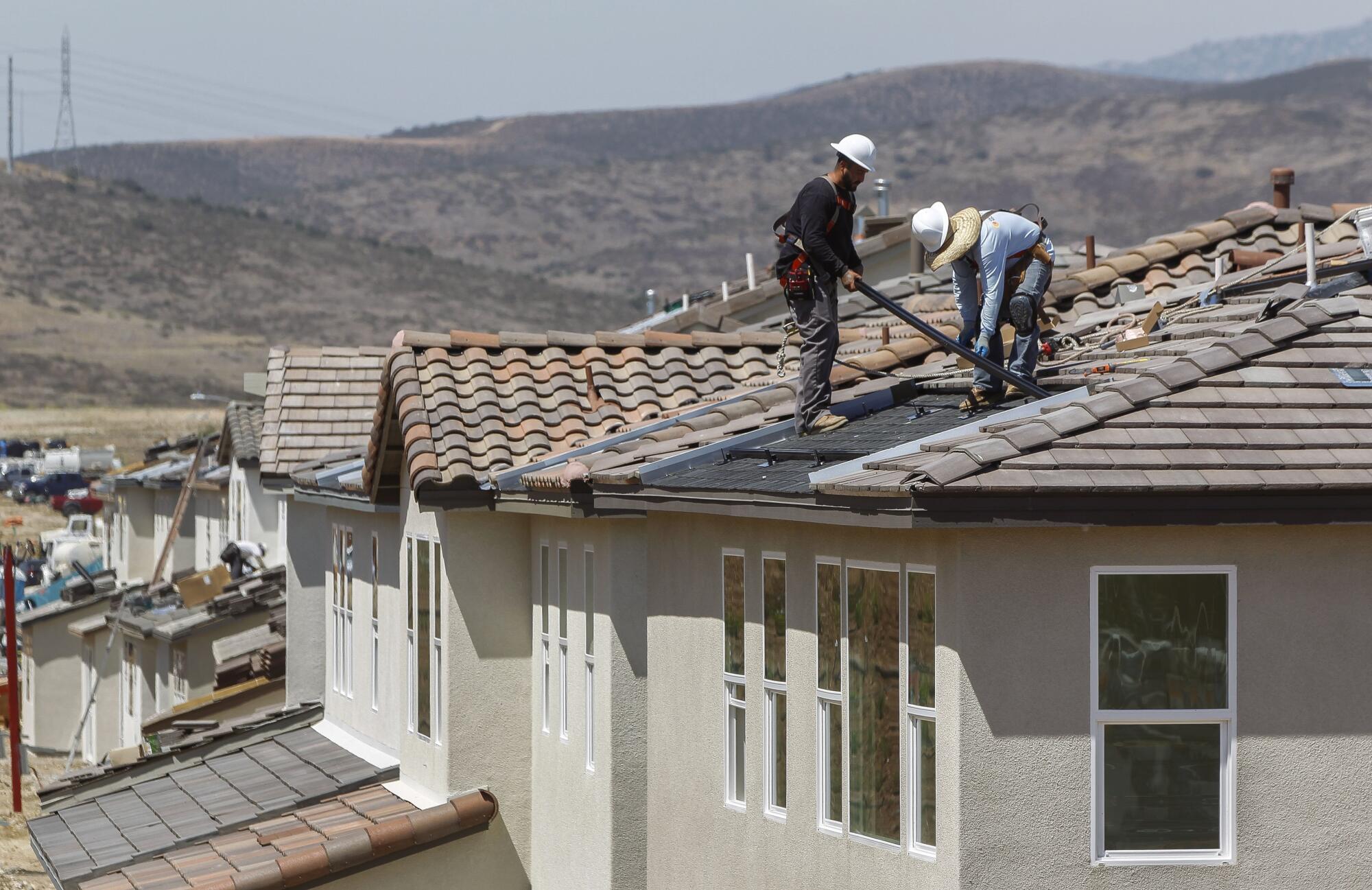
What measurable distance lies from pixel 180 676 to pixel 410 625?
16414 mm

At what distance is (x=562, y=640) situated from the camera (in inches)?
587

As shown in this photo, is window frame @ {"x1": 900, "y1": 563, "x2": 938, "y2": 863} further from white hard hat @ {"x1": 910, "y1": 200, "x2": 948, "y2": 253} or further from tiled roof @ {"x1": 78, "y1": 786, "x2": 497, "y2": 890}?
tiled roof @ {"x1": 78, "y1": 786, "x2": 497, "y2": 890}

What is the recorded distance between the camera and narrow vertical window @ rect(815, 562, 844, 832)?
11.0 meters

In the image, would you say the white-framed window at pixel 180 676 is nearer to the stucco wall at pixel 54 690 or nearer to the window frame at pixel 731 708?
the stucco wall at pixel 54 690

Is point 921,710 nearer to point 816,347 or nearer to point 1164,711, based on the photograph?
point 1164,711

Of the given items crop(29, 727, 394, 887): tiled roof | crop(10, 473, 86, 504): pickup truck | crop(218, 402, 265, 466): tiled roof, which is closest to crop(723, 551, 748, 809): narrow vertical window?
crop(29, 727, 394, 887): tiled roof

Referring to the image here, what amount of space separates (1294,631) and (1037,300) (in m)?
3.29

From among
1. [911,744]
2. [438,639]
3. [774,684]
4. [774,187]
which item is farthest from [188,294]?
[911,744]

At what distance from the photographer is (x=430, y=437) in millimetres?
15352

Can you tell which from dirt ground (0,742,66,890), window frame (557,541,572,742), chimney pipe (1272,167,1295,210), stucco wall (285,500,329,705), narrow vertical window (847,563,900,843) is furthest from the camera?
dirt ground (0,742,66,890)

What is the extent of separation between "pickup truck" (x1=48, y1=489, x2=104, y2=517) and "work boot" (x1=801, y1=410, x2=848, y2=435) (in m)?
59.1

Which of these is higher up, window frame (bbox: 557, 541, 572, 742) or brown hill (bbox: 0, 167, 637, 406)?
brown hill (bbox: 0, 167, 637, 406)

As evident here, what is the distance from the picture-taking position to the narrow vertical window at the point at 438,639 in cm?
1567

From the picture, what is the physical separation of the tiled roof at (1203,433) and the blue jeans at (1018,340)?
1.06 metres
